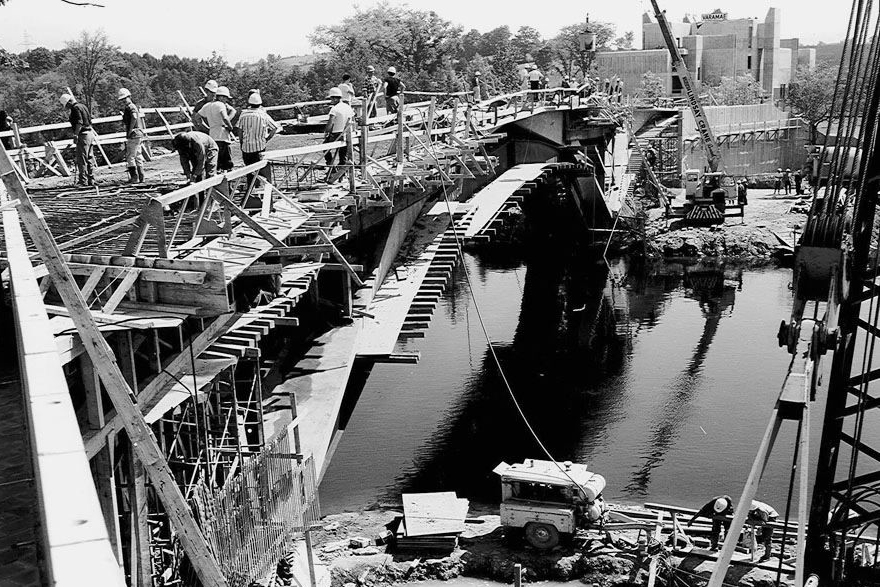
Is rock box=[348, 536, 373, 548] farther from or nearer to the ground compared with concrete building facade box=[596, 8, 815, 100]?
nearer to the ground

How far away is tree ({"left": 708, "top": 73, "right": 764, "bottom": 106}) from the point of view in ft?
374

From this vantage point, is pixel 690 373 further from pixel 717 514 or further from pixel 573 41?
pixel 573 41

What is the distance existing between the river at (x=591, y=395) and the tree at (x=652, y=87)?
52.7 m

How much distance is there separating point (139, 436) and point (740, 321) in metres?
44.4

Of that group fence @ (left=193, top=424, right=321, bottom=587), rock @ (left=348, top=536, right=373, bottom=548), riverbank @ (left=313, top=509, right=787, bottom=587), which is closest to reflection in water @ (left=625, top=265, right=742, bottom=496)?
riverbank @ (left=313, top=509, right=787, bottom=587)

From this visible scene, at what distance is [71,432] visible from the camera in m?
3.67

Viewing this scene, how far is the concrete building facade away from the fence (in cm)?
11661

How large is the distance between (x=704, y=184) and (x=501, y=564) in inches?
1871

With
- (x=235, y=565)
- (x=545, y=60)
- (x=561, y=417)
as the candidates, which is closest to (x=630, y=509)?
(x=561, y=417)

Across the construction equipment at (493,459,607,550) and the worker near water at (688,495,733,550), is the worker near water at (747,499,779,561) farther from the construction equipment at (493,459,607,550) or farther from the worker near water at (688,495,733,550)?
the construction equipment at (493,459,607,550)

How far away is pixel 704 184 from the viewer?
6575cm

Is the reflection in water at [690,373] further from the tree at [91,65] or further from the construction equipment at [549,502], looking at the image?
the tree at [91,65]

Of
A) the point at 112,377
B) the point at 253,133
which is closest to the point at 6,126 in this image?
the point at 253,133

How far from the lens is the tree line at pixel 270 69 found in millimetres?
76625
